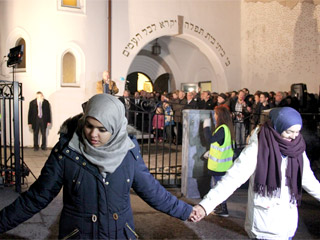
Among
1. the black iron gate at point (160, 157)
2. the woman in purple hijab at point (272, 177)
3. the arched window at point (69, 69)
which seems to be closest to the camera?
the woman in purple hijab at point (272, 177)

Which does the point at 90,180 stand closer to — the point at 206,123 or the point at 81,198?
the point at 81,198

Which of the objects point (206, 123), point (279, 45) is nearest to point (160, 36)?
point (279, 45)

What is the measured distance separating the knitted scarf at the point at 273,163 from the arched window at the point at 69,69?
11008 millimetres

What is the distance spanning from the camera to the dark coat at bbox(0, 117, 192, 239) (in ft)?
7.45

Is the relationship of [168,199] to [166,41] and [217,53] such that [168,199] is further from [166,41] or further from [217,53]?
[166,41]

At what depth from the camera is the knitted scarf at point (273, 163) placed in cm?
299

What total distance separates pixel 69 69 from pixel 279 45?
8.30 meters

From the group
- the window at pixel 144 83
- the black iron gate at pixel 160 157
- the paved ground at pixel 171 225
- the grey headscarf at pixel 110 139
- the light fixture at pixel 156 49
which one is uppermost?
the light fixture at pixel 156 49

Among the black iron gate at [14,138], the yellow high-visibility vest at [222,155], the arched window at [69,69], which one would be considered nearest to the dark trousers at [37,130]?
the arched window at [69,69]

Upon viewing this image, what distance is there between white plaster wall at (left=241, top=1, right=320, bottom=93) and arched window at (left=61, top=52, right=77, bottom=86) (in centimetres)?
768

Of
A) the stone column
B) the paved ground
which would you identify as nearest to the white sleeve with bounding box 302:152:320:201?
the paved ground

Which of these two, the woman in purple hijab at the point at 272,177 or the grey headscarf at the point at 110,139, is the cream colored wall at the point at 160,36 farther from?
the grey headscarf at the point at 110,139

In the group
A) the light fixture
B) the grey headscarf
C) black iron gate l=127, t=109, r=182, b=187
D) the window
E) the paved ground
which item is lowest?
the paved ground

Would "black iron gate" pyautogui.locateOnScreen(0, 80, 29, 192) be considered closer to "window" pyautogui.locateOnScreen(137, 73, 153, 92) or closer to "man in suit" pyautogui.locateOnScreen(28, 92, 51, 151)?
"man in suit" pyautogui.locateOnScreen(28, 92, 51, 151)
